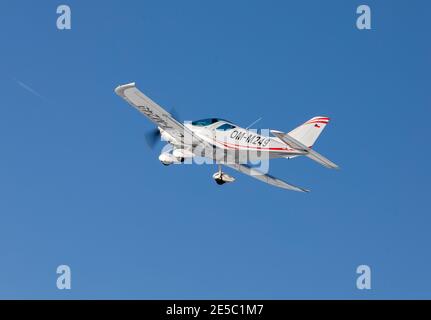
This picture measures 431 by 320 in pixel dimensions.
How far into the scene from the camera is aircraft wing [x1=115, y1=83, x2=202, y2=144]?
130 ft

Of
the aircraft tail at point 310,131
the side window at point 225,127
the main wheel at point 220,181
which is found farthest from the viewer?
the main wheel at point 220,181

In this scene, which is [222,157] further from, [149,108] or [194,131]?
[149,108]

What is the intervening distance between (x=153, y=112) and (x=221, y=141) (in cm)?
412

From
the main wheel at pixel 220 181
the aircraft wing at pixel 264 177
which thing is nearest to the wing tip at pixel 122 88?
the main wheel at pixel 220 181

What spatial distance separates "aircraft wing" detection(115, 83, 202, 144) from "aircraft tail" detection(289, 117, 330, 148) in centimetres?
539

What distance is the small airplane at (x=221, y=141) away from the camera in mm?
41188

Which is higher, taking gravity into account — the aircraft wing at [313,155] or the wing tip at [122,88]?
the wing tip at [122,88]

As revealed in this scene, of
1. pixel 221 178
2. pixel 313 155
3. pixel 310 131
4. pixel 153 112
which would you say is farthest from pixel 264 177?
pixel 153 112

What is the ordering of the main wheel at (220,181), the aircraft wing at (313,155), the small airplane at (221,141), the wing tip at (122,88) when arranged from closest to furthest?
the wing tip at (122,88)
the aircraft wing at (313,155)
the small airplane at (221,141)
the main wheel at (220,181)

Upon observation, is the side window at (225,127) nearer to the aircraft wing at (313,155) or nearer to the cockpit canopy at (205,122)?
the cockpit canopy at (205,122)

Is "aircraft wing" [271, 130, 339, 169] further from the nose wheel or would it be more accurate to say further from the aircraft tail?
Result: the nose wheel

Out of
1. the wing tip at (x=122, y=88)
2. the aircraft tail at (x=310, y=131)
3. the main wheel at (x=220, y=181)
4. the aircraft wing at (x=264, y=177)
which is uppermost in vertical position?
the wing tip at (x=122, y=88)

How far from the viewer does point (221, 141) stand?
1711 inches
